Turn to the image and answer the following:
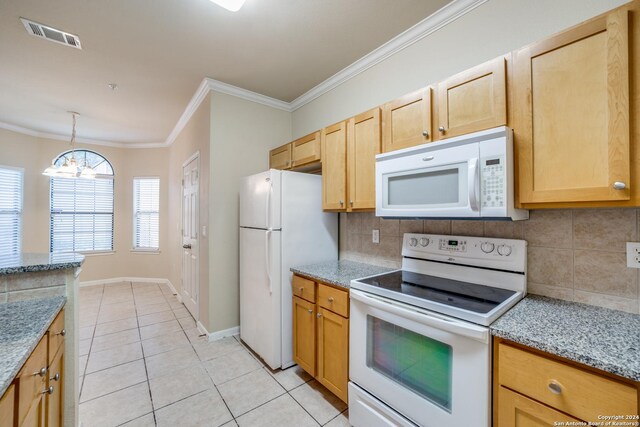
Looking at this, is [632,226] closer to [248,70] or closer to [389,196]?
[389,196]

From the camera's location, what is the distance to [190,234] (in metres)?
3.72

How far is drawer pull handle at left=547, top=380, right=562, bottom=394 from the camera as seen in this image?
3.19 ft

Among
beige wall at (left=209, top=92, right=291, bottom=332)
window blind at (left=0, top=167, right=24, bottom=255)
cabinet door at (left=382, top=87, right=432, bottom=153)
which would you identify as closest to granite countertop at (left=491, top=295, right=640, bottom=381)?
cabinet door at (left=382, top=87, right=432, bottom=153)

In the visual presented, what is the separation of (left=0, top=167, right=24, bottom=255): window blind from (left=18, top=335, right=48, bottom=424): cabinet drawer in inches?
189

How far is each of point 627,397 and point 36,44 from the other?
4.13 metres

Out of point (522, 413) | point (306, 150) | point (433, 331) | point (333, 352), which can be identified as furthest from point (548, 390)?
point (306, 150)

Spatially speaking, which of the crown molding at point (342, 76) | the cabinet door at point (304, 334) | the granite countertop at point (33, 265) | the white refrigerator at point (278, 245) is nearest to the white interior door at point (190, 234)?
the crown molding at point (342, 76)

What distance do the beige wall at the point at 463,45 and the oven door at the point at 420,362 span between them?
165 cm

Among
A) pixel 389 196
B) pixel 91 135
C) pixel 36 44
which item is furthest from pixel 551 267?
pixel 91 135

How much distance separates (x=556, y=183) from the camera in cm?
124

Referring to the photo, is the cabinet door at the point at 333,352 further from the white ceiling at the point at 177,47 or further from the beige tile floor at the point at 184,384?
the white ceiling at the point at 177,47

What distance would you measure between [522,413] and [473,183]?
98 cm

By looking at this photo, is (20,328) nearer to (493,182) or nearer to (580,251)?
(493,182)

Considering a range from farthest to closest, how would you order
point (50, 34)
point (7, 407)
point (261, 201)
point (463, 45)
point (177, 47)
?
1. point (261, 201)
2. point (177, 47)
3. point (50, 34)
4. point (463, 45)
5. point (7, 407)
